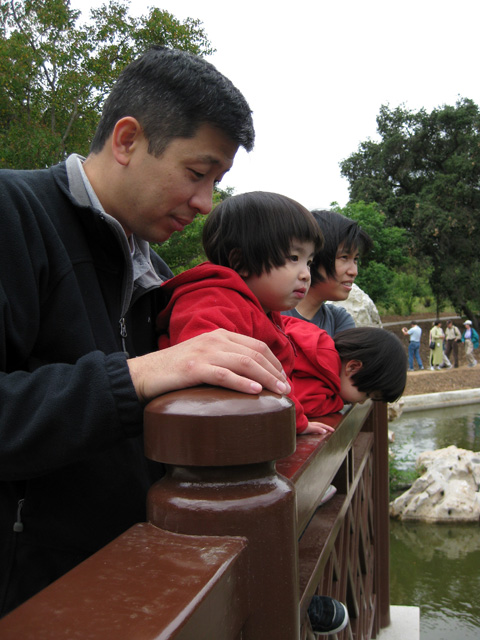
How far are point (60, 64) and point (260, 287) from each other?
925 cm

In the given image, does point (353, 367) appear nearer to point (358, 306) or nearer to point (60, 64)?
point (358, 306)

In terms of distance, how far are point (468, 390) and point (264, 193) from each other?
12.9 m

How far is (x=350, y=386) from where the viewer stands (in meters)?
2.50

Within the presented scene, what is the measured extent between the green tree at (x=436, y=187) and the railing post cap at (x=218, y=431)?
25988mm

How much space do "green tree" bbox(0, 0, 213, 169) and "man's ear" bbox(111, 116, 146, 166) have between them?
7.88 meters

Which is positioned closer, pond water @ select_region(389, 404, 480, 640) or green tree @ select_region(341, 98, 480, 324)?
pond water @ select_region(389, 404, 480, 640)

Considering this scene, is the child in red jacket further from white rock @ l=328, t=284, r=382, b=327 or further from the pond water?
white rock @ l=328, t=284, r=382, b=327

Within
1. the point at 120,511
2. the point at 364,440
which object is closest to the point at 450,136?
the point at 364,440

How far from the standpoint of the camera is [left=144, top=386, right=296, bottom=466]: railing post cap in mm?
729

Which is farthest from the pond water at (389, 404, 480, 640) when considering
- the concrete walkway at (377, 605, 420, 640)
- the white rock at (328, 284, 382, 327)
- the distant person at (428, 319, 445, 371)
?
the distant person at (428, 319, 445, 371)

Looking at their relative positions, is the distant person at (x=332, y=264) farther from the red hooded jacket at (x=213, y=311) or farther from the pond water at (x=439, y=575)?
the pond water at (x=439, y=575)

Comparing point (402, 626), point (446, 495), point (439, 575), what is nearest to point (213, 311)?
point (402, 626)

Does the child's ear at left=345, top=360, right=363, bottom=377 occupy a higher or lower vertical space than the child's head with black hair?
lower

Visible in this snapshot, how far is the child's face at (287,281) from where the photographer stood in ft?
6.33
